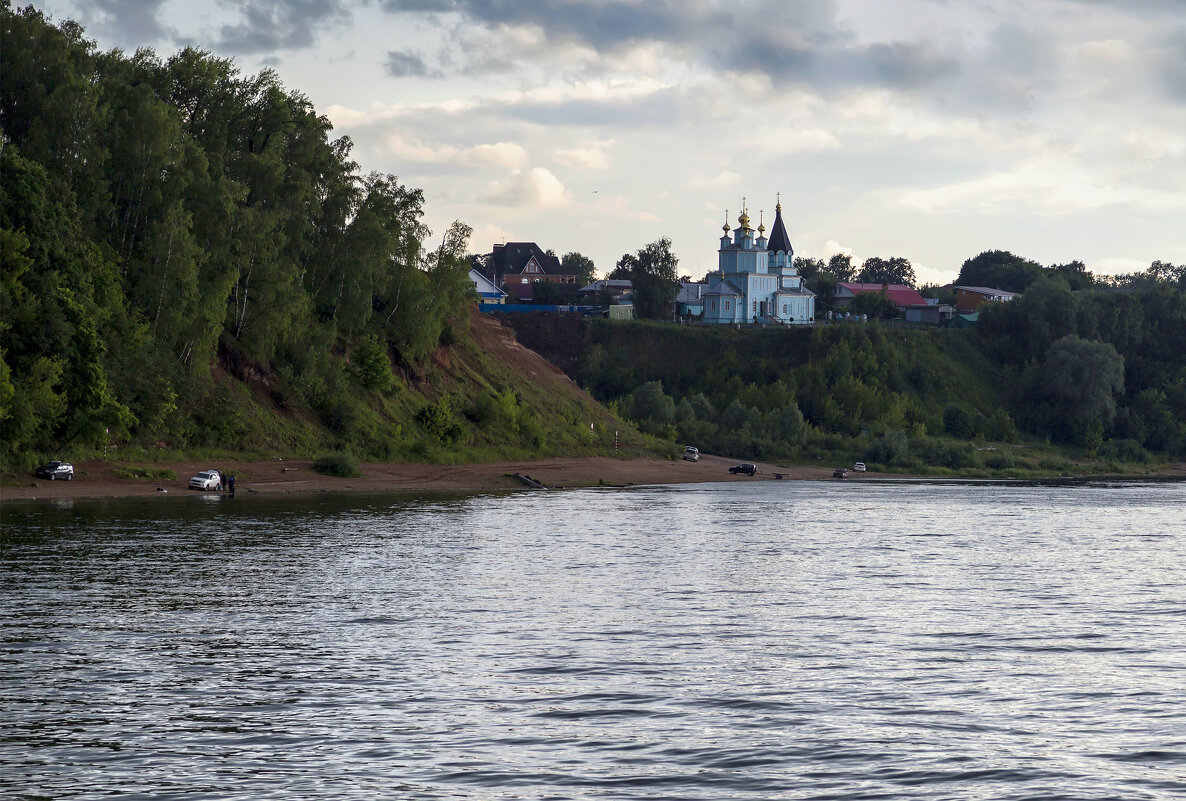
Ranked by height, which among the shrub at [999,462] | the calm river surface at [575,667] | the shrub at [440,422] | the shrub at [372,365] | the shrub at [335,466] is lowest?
the calm river surface at [575,667]

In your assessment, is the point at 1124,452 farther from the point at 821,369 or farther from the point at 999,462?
the point at 821,369

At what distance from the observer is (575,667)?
25500 millimetres

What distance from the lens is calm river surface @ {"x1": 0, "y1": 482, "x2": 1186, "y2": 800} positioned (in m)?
17.9

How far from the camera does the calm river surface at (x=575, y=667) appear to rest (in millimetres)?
17922

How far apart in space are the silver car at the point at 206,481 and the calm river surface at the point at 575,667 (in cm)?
1904

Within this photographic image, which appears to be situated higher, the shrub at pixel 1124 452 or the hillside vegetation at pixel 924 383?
the hillside vegetation at pixel 924 383

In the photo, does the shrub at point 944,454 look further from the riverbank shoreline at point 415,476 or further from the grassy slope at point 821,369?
the riverbank shoreline at point 415,476

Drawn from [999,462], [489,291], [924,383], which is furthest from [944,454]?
[489,291]

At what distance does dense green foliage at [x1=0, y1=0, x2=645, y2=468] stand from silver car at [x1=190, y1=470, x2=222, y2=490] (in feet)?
17.5

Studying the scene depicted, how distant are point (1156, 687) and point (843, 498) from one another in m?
64.7

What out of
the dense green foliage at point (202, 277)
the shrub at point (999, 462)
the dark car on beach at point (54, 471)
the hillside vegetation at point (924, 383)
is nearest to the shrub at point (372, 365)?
the dense green foliage at point (202, 277)

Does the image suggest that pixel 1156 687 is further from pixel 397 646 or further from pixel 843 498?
pixel 843 498

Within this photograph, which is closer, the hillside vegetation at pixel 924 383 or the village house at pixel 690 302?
the hillside vegetation at pixel 924 383

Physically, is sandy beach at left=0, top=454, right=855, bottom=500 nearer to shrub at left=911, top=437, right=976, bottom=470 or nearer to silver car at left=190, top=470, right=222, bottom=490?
silver car at left=190, top=470, right=222, bottom=490
